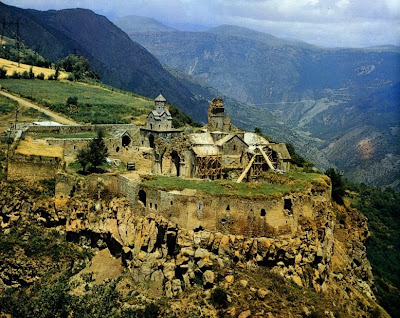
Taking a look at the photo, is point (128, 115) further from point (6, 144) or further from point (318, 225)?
point (318, 225)

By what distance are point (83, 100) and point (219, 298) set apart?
50.3m

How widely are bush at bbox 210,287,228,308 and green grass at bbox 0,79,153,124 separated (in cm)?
3763

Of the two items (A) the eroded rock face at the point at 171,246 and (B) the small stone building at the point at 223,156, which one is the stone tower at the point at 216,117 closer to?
(B) the small stone building at the point at 223,156

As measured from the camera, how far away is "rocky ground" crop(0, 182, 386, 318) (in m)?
27.3

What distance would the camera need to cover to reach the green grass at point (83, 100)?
6475 cm

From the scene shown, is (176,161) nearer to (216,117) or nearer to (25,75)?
(216,117)

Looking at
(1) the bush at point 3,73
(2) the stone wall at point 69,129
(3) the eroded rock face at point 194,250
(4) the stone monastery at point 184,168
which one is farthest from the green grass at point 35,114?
(3) the eroded rock face at point 194,250

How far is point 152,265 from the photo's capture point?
29734 mm

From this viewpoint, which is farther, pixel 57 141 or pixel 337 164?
pixel 337 164

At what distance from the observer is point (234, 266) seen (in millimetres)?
28922

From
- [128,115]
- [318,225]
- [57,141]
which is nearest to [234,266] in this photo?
[318,225]

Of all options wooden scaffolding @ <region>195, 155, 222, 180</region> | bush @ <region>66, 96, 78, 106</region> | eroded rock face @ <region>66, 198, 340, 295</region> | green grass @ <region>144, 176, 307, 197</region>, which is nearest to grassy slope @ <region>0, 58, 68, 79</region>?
bush @ <region>66, 96, 78, 106</region>

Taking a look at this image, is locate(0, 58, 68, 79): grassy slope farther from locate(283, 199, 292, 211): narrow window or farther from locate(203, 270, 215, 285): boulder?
locate(203, 270, 215, 285): boulder

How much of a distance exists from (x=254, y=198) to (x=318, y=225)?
204 inches
